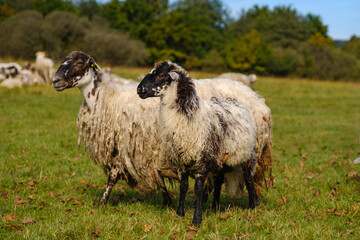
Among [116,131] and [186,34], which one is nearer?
[116,131]

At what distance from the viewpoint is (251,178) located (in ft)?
18.6

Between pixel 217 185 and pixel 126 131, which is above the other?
pixel 126 131

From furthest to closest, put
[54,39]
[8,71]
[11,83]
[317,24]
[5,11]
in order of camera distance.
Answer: [317,24], [5,11], [54,39], [8,71], [11,83]

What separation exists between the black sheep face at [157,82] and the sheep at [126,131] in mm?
1041

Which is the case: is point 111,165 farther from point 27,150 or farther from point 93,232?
point 27,150

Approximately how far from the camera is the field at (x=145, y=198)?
460cm

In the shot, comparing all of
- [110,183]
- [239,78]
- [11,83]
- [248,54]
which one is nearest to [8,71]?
[11,83]

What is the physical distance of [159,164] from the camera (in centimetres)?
565

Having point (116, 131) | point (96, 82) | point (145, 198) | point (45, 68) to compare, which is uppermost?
point (96, 82)

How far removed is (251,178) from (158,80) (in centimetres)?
211

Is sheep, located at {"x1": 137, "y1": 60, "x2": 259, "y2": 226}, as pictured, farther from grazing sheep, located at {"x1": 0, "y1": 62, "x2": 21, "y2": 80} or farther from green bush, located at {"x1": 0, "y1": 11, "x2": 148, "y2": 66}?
green bush, located at {"x1": 0, "y1": 11, "x2": 148, "y2": 66}

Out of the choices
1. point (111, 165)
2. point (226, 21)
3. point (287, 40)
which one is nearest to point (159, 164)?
point (111, 165)

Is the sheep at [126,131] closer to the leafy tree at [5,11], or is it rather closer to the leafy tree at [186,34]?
the leafy tree at [186,34]

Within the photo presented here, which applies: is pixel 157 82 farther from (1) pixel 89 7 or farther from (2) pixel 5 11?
(1) pixel 89 7
